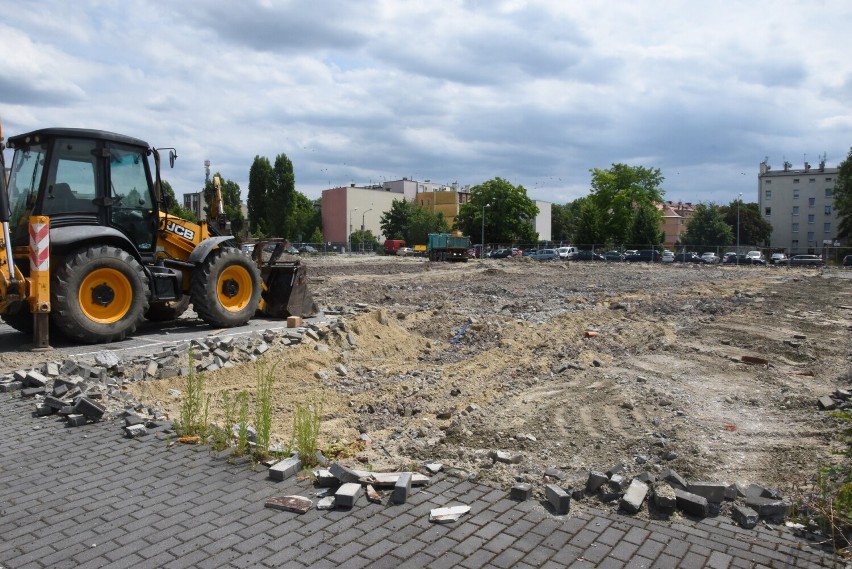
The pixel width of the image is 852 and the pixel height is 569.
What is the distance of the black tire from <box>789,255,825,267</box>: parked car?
52059mm

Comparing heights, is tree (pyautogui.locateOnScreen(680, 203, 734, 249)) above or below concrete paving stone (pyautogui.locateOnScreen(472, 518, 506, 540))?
above

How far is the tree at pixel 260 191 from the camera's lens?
7844cm

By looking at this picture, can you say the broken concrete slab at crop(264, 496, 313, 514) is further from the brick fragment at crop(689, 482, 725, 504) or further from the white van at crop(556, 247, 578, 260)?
the white van at crop(556, 247, 578, 260)

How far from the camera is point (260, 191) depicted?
79.1 meters

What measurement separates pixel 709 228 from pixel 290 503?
3207 inches

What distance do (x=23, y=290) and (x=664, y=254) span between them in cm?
5701

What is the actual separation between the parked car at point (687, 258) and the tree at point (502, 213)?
26321 mm

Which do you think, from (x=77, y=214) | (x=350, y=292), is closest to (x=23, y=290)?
(x=77, y=214)

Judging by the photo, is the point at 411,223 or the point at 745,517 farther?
the point at 411,223

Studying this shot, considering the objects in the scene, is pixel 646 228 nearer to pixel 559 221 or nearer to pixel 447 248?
pixel 447 248

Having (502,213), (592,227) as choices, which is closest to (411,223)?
(502,213)

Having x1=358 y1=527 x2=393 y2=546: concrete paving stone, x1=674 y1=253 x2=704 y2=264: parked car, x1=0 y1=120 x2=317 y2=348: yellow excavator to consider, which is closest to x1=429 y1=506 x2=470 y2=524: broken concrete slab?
x1=358 y1=527 x2=393 y2=546: concrete paving stone

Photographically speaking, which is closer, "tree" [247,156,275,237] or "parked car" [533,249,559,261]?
"parked car" [533,249,559,261]

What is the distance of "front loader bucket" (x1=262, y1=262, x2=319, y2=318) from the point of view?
503 inches
